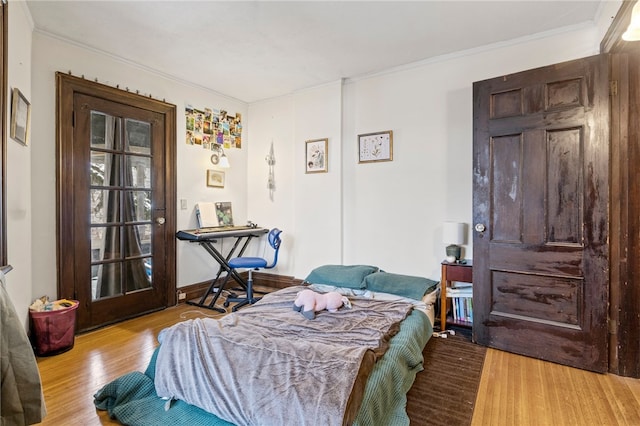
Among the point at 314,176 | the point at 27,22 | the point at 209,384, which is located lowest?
the point at 209,384

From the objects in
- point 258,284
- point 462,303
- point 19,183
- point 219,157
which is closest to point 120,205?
point 19,183

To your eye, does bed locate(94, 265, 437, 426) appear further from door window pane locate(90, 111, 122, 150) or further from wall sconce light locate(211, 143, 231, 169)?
wall sconce light locate(211, 143, 231, 169)

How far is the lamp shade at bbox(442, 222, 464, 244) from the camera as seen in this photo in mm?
3049

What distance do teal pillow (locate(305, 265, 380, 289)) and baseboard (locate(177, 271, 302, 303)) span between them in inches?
35.6

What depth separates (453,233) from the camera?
305 centimetres

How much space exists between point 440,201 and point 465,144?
594 mm

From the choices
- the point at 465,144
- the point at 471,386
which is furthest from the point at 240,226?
the point at 471,386

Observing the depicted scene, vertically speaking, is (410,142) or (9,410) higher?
(410,142)

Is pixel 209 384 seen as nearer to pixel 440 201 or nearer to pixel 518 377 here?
pixel 518 377

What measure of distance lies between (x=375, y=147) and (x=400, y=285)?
5.16ft

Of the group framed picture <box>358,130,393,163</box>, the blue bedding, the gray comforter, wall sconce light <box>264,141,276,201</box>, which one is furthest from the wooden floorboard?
wall sconce light <box>264,141,276,201</box>

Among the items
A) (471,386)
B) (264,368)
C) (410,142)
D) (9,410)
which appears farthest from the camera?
(410,142)

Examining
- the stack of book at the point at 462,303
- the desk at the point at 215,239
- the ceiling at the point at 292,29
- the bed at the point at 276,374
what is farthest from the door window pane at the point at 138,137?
the stack of book at the point at 462,303

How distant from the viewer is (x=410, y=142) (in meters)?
3.48
